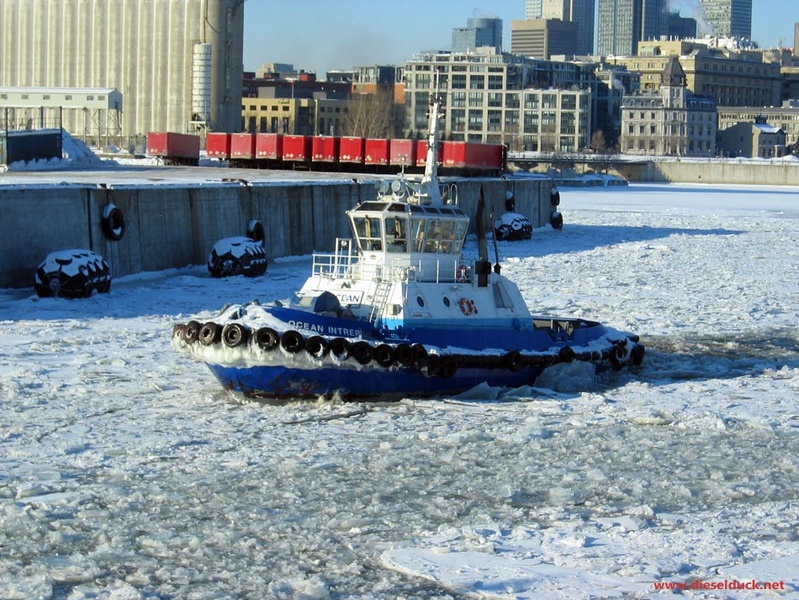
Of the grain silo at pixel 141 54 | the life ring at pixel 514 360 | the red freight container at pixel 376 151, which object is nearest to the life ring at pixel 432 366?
the life ring at pixel 514 360

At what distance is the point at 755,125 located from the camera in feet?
647

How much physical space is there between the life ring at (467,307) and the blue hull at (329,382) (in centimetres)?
117

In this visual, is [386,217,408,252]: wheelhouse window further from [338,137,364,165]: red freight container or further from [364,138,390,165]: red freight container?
[338,137,364,165]: red freight container

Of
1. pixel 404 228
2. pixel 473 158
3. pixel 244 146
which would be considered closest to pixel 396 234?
pixel 404 228

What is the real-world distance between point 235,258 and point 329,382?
1603 centimetres

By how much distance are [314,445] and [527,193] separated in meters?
47.4

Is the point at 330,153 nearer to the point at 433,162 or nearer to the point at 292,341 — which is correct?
the point at 433,162

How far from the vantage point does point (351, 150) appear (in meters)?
72.9

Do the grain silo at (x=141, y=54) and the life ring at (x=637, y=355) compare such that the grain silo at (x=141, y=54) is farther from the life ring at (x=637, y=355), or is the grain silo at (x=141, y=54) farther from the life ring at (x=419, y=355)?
the life ring at (x=419, y=355)

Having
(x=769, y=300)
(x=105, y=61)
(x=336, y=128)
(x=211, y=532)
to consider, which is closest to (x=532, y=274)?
(x=769, y=300)

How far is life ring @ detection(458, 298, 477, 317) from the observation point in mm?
19359

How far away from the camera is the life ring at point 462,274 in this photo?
19.6 meters

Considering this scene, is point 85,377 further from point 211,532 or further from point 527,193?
point 527,193

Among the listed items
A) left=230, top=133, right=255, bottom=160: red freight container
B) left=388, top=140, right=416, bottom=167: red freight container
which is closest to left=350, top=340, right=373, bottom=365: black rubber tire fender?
left=388, top=140, right=416, bottom=167: red freight container
